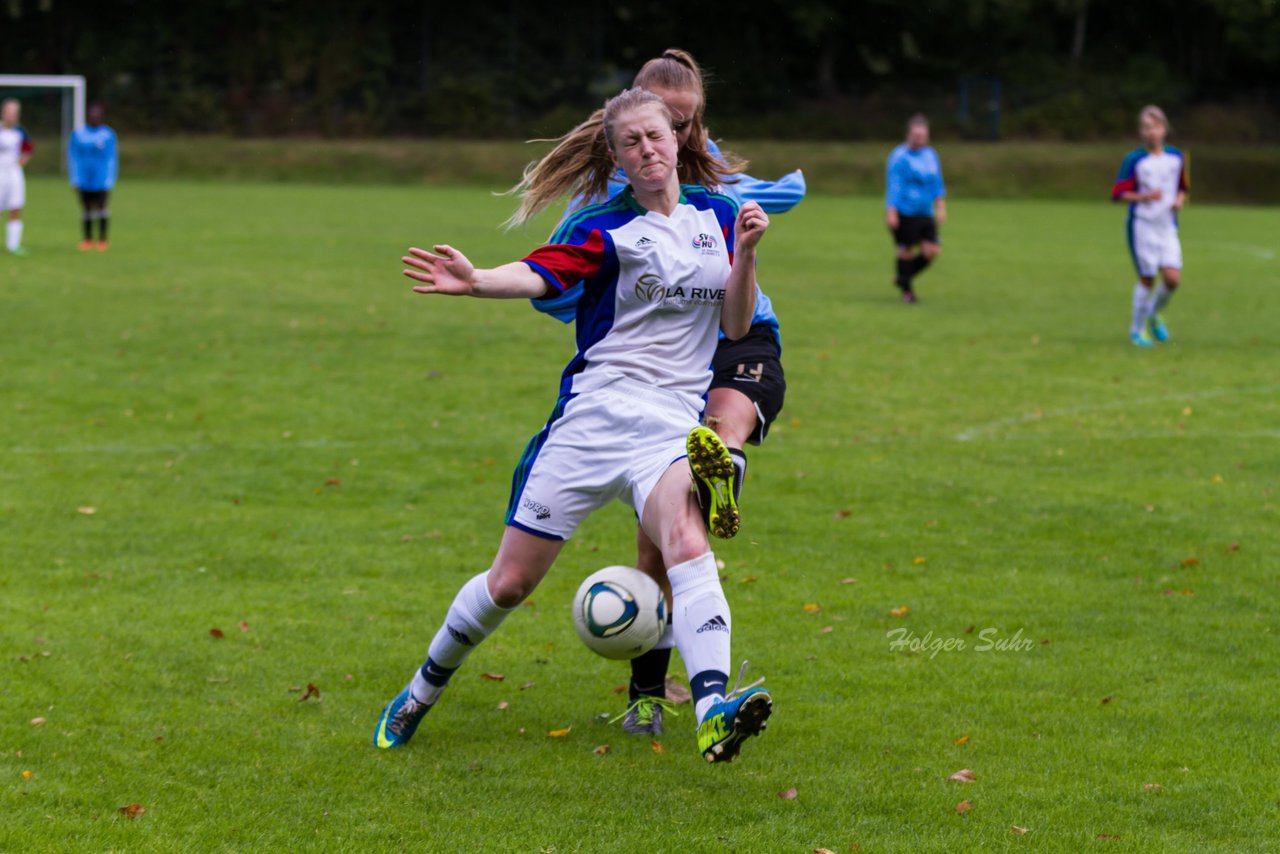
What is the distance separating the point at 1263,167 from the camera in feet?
164

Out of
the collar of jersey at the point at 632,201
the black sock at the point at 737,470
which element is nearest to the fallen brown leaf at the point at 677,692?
the black sock at the point at 737,470

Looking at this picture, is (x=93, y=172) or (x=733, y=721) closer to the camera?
(x=733, y=721)

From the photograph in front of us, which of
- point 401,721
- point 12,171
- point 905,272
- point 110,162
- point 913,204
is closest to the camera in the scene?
point 401,721

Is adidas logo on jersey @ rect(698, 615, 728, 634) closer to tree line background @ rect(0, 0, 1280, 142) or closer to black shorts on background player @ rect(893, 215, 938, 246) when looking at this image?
black shorts on background player @ rect(893, 215, 938, 246)

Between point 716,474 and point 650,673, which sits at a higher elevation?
point 716,474

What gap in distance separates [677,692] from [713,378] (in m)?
1.17

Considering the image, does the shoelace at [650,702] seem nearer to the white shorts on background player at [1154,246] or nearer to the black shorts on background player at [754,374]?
the black shorts on background player at [754,374]

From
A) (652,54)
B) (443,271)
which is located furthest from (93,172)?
(652,54)

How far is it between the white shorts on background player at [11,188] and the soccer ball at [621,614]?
21.0 meters

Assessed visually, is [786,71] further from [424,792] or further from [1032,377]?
[424,792]

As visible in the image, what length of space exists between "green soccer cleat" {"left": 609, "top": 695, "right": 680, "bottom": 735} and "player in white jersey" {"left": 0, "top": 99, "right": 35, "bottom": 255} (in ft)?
66.0

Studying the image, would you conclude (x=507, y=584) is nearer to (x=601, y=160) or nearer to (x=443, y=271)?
(x=443, y=271)

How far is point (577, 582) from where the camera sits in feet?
24.6

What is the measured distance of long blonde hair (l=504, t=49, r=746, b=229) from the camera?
16.8 ft
